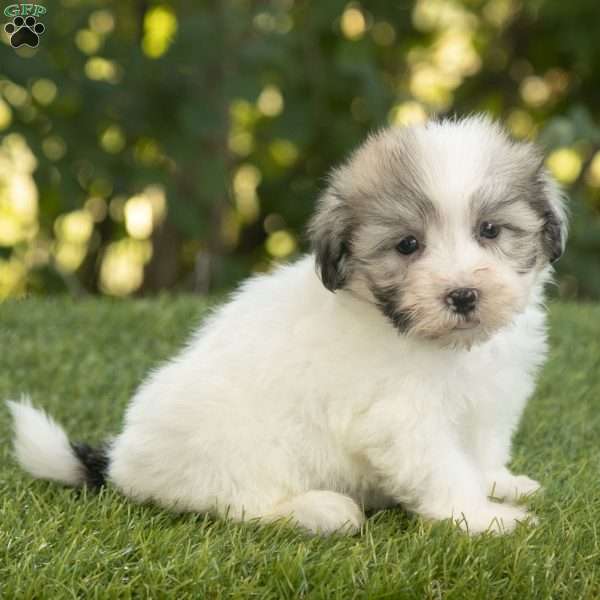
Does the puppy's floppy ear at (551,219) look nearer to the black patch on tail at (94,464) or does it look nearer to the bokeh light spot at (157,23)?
the black patch on tail at (94,464)

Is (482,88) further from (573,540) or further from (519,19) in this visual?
(573,540)

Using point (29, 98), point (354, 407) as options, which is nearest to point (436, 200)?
point (354, 407)

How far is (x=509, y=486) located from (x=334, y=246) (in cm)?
111

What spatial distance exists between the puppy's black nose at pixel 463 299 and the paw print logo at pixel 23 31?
14.0 ft

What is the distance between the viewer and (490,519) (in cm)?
320

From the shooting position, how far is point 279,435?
330 cm

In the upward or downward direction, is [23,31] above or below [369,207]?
below

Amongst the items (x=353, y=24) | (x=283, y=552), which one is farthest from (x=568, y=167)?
(x=283, y=552)

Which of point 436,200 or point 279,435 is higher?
point 436,200

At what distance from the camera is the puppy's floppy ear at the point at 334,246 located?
3.22 metres

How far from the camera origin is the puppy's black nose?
2.97 m

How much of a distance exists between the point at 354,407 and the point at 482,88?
7.70 m

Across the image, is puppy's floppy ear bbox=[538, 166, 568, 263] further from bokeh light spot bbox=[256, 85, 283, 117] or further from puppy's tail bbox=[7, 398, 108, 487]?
bokeh light spot bbox=[256, 85, 283, 117]

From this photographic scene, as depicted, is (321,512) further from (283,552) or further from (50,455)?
(50,455)
